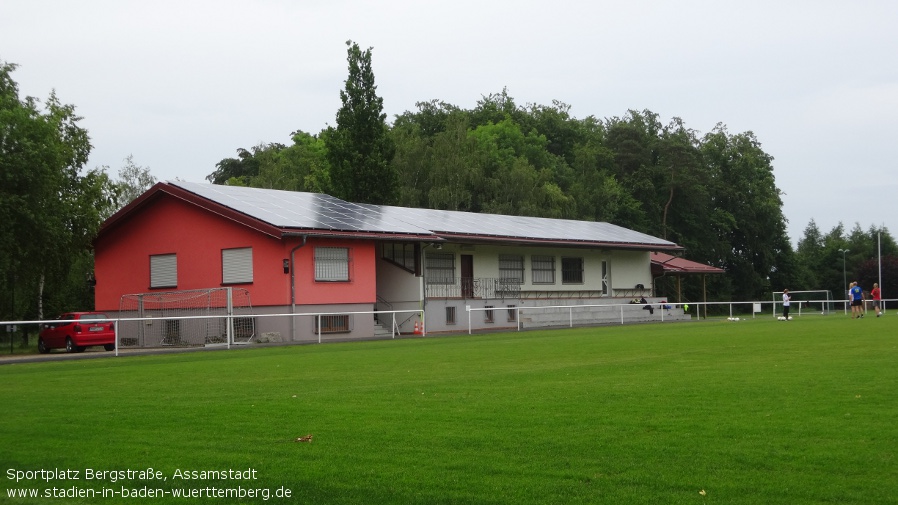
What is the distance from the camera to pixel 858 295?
140 feet

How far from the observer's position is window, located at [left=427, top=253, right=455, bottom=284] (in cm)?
4403

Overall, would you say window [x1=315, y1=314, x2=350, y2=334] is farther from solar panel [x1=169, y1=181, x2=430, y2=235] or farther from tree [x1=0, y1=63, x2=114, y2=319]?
tree [x1=0, y1=63, x2=114, y2=319]

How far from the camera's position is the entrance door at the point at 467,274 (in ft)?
149

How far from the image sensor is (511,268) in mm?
48625

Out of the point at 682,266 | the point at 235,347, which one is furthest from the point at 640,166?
the point at 235,347

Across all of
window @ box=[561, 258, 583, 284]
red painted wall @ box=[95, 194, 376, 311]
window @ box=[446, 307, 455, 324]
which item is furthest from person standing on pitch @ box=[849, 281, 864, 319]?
red painted wall @ box=[95, 194, 376, 311]

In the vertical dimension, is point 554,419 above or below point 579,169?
below

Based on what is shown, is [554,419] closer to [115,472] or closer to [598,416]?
[598,416]

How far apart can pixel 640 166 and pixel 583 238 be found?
129 ft

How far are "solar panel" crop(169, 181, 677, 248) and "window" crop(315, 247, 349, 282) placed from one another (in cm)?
99

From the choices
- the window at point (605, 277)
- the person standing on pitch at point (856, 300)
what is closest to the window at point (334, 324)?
the window at point (605, 277)

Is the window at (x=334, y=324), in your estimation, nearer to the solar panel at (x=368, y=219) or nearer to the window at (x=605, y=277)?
the solar panel at (x=368, y=219)

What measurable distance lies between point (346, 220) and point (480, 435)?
98.3ft

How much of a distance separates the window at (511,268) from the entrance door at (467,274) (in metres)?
2.25
